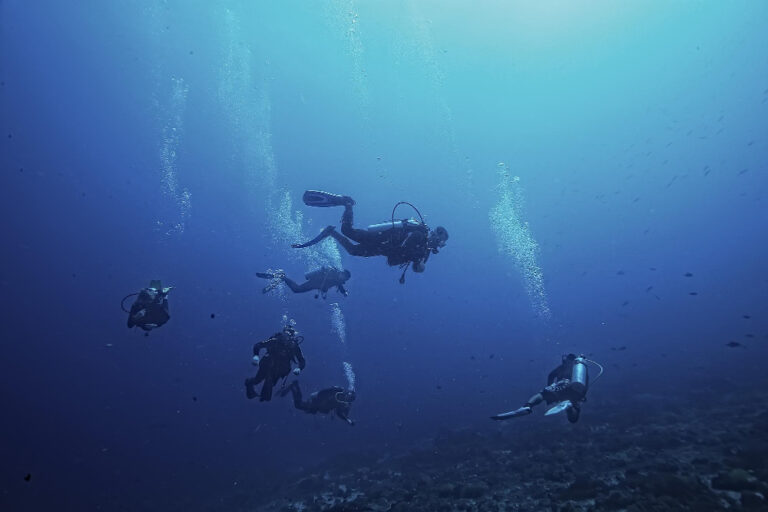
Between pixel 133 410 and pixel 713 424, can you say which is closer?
pixel 713 424

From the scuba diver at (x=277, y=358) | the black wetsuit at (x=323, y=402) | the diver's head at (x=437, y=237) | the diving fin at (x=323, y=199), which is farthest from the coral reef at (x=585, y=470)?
the diving fin at (x=323, y=199)

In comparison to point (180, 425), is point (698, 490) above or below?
above

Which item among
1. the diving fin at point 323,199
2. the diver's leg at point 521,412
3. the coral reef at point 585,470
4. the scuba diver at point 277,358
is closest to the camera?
the diver's leg at point 521,412

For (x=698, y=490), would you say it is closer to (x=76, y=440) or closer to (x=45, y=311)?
(x=76, y=440)

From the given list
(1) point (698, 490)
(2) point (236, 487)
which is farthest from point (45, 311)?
(1) point (698, 490)

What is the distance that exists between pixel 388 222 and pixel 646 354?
163 feet

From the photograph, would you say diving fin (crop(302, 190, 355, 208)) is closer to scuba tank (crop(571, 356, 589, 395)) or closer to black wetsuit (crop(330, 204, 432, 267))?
black wetsuit (crop(330, 204, 432, 267))

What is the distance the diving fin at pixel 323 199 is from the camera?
9312 mm

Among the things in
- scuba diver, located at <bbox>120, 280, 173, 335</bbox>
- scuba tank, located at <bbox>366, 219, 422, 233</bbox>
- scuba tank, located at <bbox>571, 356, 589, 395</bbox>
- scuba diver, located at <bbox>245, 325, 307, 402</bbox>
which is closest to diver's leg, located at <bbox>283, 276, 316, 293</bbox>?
scuba diver, located at <bbox>245, 325, 307, 402</bbox>

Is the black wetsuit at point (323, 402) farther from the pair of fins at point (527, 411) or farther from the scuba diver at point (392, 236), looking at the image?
the pair of fins at point (527, 411)

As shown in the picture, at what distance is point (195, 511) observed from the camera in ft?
67.8

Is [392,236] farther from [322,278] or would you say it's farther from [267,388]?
[267,388]

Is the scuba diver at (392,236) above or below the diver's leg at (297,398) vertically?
above

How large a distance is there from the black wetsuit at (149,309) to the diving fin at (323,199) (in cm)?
480
